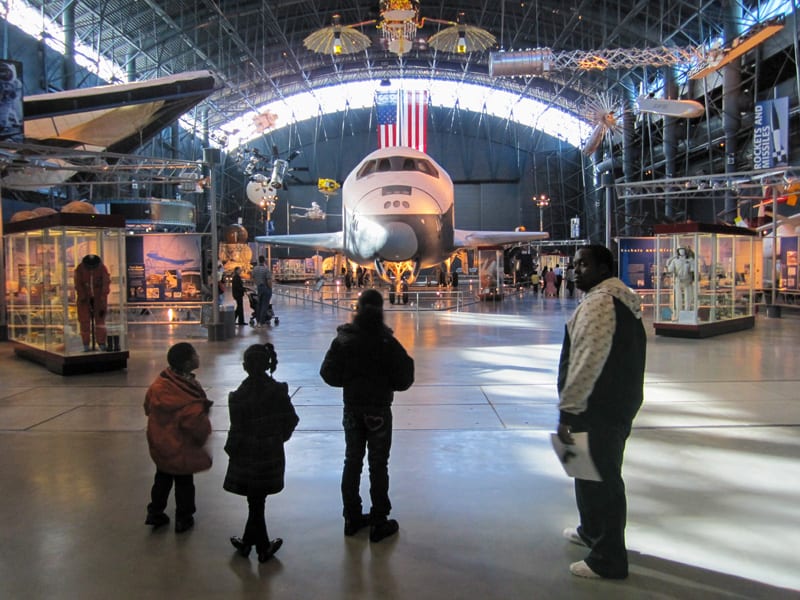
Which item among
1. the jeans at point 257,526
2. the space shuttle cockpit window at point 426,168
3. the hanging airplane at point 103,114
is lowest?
the jeans at point 257,526

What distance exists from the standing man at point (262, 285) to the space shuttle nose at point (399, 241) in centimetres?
314

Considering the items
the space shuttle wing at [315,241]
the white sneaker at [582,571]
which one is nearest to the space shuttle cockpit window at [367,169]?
the space shuttle wing at [315,241]

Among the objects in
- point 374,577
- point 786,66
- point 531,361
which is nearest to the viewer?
point 374,577

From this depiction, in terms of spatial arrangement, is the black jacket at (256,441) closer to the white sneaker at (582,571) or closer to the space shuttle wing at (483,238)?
the white sneaker at (582,571)

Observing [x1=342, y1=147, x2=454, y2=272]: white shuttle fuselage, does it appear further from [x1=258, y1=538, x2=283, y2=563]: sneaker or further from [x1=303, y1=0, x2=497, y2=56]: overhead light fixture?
[x1=258, y1=538, x2=283, y2=563]: sneaker

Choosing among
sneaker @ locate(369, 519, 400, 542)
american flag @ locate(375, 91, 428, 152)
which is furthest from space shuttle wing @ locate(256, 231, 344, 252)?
sneaker @ locate(369, 519, 400, 542)

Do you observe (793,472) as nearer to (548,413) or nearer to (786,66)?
(548,413)

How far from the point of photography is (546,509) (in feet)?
11.5

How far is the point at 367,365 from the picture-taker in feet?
10.3

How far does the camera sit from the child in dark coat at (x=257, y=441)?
9.41ft

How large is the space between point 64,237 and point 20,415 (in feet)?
10.7

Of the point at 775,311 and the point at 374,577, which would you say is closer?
the point at 374,577

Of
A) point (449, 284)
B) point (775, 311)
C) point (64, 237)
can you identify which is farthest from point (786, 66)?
point (64, 237)

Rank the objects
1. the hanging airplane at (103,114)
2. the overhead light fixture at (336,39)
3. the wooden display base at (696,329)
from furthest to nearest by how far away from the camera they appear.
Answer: the overhead light fixture at (336,39)
the hanging airplane at (103,114)
the wooden display base at (696,329)
